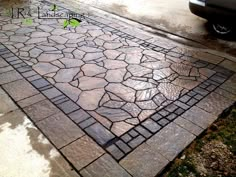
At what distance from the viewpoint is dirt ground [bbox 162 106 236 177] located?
8.07 feet

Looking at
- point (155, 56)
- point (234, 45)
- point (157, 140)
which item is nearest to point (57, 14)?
point (155, 56)

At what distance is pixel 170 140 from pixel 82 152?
1.02 meters

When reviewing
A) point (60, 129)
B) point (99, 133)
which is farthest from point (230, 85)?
point (60, 129)

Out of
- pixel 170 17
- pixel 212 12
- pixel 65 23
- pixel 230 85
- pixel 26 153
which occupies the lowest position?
pixel 26 153

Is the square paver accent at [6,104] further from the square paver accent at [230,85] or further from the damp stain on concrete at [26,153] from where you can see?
the square paver accent at [230,85]

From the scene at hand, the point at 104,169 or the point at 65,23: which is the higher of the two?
the point at 65,23

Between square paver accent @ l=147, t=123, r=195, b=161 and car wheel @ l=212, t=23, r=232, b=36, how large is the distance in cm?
345

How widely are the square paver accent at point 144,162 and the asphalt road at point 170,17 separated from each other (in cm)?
328

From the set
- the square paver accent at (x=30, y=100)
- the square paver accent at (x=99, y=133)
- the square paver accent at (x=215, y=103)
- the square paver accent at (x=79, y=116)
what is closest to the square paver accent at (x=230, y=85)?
the square paver accent at (x=215, y=103)

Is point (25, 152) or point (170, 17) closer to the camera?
point (25, 152)

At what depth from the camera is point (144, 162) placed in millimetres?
2498

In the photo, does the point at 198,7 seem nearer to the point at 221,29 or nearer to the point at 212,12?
the point at 212,12

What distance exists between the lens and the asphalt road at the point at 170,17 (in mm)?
5344

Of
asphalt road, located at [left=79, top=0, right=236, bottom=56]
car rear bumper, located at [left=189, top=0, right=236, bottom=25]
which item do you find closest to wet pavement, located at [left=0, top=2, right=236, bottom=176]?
asphalt road, located at [left=79, top=0, right=236, bottom=56]
